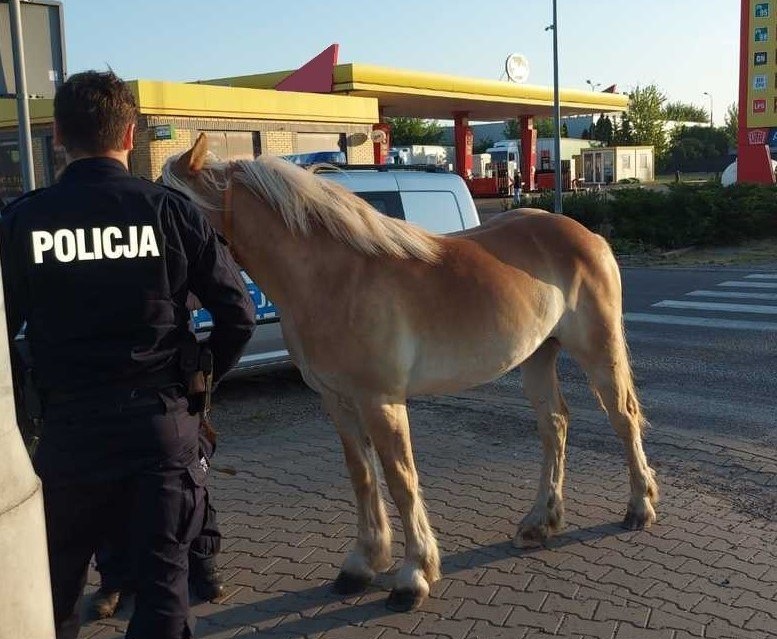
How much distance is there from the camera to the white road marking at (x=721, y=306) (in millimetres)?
11922

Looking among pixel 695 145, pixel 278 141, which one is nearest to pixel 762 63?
pixel 278 141

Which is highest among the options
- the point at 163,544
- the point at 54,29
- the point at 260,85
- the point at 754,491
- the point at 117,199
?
the point at 260,85

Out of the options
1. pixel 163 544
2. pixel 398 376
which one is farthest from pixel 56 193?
pixel 398 376

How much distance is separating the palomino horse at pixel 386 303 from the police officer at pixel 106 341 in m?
0.91

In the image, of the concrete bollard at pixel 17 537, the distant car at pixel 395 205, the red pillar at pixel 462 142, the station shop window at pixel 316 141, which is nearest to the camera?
the concrete bollard at pixel 17 537

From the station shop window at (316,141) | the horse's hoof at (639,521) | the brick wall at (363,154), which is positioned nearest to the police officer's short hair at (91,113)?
the horse's hoof at (639,521)

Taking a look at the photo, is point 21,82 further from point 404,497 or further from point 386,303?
point 404,497

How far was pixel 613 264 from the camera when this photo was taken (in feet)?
15.1

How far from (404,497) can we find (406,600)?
0.45 m

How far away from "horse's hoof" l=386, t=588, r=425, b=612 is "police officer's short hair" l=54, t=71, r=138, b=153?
2.24m

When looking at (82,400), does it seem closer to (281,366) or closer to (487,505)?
(487,505)

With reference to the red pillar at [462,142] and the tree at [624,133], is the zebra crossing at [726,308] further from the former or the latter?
the tree at [624,133]

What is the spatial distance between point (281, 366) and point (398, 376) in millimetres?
4219

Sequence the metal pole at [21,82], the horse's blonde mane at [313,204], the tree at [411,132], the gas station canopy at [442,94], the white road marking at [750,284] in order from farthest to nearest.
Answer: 1. the tree at [411,132]
2. the gas station canopy at [442,94]
3. the white road marking at [750,284]
4. the metal pole at [21,82]
5. the horse's blonde mane at [313,204]
